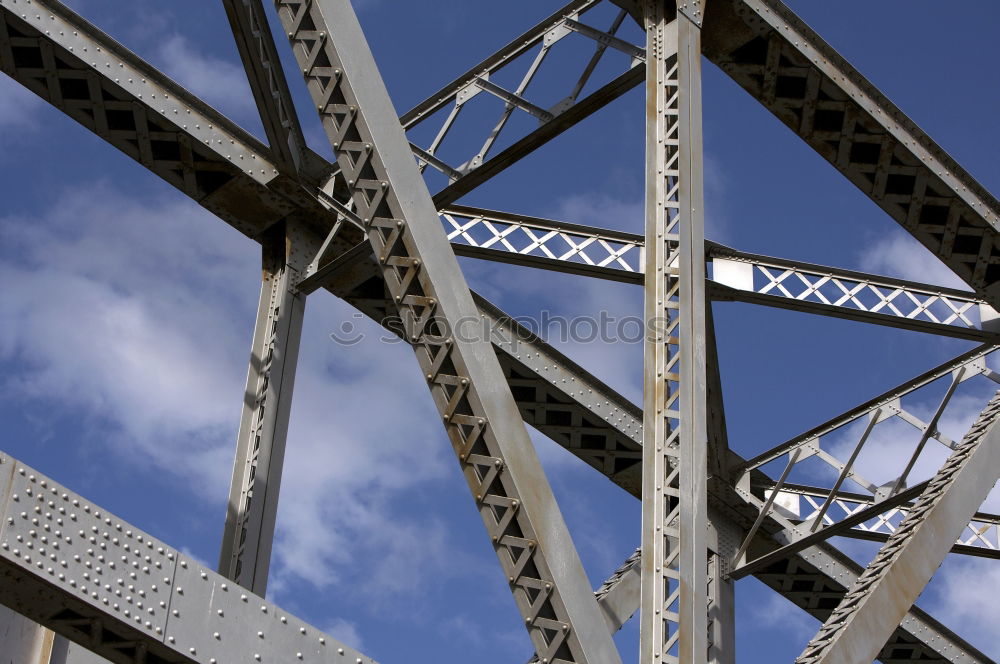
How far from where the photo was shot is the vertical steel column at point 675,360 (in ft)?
26.2

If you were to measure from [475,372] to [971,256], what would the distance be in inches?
292

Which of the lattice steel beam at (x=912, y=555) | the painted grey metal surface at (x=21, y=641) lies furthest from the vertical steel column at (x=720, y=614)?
the painted grey metal surface at (x=21, y=641)

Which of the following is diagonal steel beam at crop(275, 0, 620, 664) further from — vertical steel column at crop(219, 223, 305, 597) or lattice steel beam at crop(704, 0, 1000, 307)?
lattice steel beam at crop(704, 0, 1000, 307)

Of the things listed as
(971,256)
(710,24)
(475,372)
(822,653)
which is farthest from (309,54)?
(971,256)

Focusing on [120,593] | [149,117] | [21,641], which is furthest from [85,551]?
[21,641]

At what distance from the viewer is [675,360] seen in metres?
8.66

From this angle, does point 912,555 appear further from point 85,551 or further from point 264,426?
point 85,551

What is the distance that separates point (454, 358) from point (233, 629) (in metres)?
1.75

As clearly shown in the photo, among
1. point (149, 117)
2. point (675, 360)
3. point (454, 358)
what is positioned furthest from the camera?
point (149, 117)

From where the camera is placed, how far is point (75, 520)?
19.5ft

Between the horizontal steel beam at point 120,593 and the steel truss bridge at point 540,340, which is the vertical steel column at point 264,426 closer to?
the steel truss bridge at point 540,340

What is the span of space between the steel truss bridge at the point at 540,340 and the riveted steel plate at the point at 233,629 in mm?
13

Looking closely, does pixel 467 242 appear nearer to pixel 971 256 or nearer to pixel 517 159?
pixel 517 159

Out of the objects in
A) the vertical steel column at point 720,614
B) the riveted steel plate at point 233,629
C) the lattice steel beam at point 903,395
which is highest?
the lattice steel beam at point 903,395
